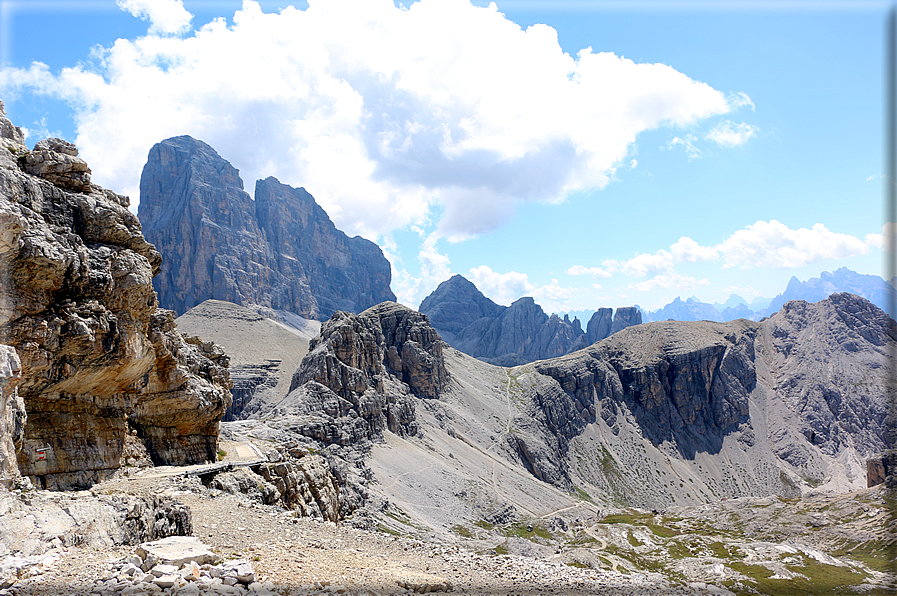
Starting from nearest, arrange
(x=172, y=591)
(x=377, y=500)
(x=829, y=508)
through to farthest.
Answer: (x=172, y=591)
(x=377, y=500)
(x=829, y=508)

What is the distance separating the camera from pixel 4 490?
16062 millimetres

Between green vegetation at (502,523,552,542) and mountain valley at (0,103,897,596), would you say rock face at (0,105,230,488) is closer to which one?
mountain valley at (0,103,897,596)

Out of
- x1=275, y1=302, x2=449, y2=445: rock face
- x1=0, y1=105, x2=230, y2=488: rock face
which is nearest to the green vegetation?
x1=275, y1=302, x2=449, y2=445: rock face

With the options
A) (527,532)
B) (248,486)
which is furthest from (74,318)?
(527,532)

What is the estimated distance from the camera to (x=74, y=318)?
2548 cm

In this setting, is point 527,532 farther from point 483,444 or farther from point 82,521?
point 82,521

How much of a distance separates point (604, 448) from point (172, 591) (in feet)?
621

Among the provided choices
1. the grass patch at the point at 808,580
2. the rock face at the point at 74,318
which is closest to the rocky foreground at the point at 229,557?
the rock face at the point at 74,318

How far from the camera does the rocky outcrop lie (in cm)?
1602

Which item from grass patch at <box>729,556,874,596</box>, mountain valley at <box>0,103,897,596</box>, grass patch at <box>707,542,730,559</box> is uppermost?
mountain valley at <box>0,103,897,596</box>

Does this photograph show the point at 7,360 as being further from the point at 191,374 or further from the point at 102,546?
the point at 191,374

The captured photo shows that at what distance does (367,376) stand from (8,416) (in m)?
108

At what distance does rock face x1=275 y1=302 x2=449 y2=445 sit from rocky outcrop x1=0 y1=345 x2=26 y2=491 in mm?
72369

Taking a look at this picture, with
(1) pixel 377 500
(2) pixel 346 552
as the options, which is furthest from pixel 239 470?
(1) pixel 377 500
